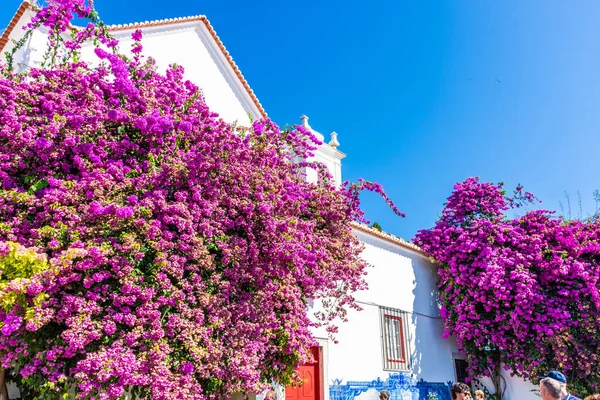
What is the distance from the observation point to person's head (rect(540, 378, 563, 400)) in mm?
4398

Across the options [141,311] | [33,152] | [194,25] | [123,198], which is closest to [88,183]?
[123,198]

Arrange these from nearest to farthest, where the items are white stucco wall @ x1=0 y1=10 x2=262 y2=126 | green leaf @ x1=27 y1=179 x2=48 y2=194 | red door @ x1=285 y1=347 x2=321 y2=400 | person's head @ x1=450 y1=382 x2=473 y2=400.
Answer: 1. person's head @ x1=450 y1=382 x2=473 y2=400
2. green leaf @ x1=27 y1=179 x2=48 y2=194
3. red door @ x1=285 y1=347 x2=321 y2=400
4. white stucco wall @ x1=0 y1=10 x2=262 y2=126

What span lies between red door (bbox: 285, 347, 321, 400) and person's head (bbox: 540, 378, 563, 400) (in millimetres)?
5213

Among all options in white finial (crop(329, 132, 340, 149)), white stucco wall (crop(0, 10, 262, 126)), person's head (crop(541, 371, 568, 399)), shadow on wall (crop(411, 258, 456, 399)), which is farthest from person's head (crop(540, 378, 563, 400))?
white finial (crop(329, 132, 340, 149))

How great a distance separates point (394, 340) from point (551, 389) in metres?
6.95

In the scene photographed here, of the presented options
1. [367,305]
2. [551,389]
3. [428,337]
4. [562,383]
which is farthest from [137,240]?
[428,337]

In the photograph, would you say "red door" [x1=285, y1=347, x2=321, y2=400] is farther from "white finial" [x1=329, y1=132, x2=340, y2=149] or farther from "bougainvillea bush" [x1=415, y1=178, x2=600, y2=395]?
"white finial" [x1=329, y1=132, x2=340, y2=149]

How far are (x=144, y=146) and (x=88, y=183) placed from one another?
1110 mm

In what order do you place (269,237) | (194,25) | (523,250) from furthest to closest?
1. (523,250)
2. (194,25)
3. (269,237)

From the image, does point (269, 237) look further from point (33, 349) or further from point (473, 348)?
point (473, 348)

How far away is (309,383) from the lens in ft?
30.3

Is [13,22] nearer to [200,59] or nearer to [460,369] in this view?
[200,59]

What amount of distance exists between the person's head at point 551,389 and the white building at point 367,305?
15.4 feet

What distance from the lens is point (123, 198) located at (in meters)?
6.24
